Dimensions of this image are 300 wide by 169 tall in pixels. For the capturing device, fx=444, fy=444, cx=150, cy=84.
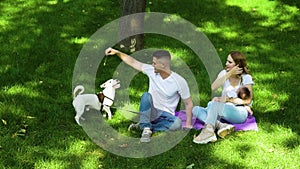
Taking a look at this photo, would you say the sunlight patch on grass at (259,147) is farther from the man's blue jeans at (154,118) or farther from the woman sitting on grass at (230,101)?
the man's blue jeans at (154,118)

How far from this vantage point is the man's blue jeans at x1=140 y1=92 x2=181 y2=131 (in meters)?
5.15

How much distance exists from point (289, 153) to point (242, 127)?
0.69 meters

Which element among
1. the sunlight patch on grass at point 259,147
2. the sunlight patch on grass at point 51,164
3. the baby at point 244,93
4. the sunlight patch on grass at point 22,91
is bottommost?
the sunlight patch on grass at point 51,164

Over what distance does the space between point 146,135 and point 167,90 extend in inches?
23.4

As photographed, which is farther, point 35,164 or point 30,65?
point 30,65

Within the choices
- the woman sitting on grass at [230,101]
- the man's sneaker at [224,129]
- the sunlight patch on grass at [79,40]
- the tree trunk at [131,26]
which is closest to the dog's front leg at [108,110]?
the woman sitting on grass at [230,101]

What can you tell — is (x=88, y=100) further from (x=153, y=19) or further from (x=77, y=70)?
(x=153, y=19)

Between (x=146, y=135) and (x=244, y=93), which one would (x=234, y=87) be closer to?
(x=244, y=93)

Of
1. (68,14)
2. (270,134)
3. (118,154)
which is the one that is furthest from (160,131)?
(68,14)

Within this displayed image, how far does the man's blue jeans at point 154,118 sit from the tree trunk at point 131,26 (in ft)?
7.63

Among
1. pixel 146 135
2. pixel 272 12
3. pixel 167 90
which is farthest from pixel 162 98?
pixel 272 12

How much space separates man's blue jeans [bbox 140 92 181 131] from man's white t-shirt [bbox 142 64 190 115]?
0.11 m

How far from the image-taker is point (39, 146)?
15.9 feet

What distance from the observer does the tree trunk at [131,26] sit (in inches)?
282
